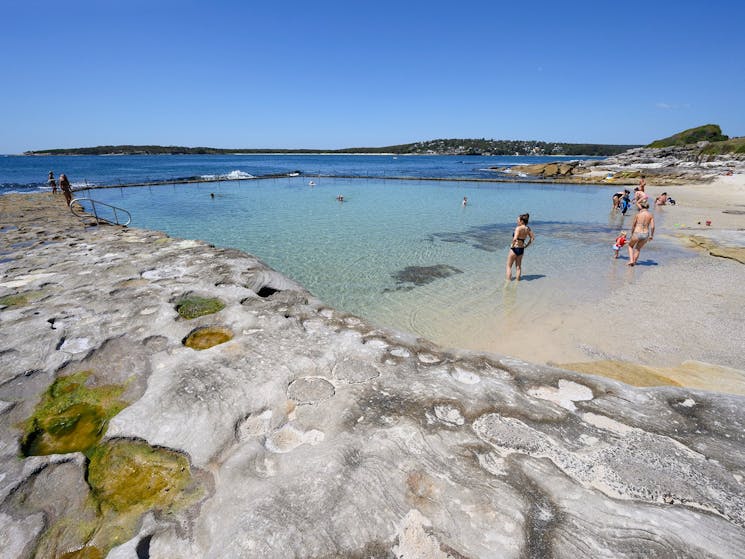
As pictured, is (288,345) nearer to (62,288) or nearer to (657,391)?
(657,391)

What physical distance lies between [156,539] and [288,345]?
233cm

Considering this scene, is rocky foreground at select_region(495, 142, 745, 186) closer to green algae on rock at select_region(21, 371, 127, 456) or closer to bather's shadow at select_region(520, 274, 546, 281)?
bather's shadow at select_region(520, 274, 546, 281)

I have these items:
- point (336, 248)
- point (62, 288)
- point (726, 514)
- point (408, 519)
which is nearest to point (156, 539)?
point (408, 519)

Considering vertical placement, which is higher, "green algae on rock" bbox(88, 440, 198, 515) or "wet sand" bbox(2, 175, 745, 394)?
"green algae on rock" bbox(88, 440, 198, 515)

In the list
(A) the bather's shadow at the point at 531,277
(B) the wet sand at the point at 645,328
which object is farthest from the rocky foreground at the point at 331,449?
(A) the bather's shadow at the point at 531,277

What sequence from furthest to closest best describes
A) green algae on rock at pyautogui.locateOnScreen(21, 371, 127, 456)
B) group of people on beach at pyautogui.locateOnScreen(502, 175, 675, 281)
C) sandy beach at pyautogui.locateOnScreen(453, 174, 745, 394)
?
group of people on beach at pyautogui.locateOnScreen(502, 175, 675, 281)
sandy beach at pyautogui.locateOnScreen(453, 174, 745, 394)
green algae on rock at pyautogui.locateOnScreen(21, 371, 127, 456)

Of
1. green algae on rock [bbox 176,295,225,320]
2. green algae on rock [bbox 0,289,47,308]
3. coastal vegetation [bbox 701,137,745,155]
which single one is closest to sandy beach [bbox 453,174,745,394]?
green algae on rock [bbox 176,295,225,320]

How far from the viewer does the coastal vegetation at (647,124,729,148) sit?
78.9 metres

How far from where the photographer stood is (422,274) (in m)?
10.6

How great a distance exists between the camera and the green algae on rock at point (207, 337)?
438 centimetres

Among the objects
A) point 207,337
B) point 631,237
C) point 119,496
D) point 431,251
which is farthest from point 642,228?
point 119,496

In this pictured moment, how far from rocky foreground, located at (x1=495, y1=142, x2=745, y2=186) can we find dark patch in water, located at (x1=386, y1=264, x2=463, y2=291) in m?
39.1

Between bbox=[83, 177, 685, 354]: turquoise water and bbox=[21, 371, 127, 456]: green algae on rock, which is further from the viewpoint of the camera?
bbox=[83, 177, 685, 354]: turquoise water

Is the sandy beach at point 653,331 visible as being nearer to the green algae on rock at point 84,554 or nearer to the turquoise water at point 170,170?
the green algae on rock at point 84,554
